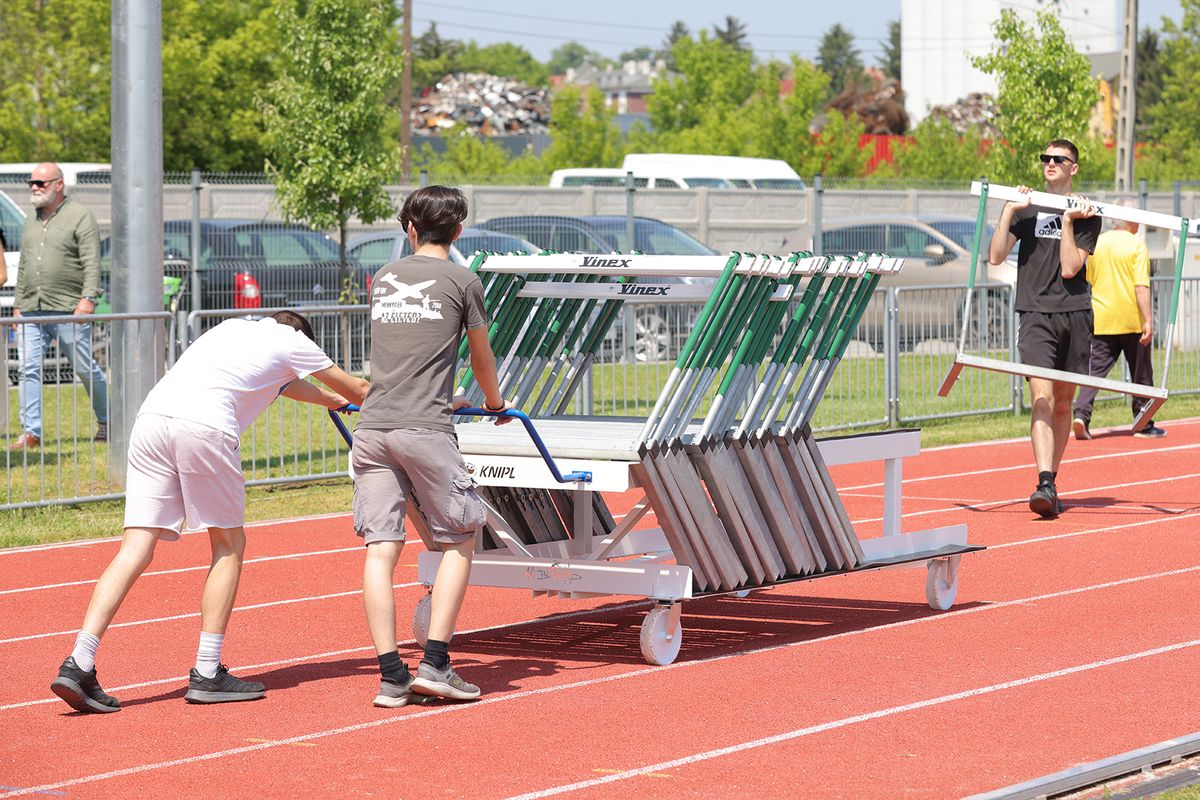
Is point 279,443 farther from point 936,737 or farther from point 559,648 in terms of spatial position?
point 936,737

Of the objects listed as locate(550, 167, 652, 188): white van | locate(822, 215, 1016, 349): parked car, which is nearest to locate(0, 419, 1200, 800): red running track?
Answer: locate(822, 215, 1016, 349): parked car

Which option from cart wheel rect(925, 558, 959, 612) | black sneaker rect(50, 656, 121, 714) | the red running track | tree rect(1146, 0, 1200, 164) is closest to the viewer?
the red running track

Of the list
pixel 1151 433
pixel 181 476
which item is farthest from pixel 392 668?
pixel 1151 433

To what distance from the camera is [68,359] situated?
12680 millimetres

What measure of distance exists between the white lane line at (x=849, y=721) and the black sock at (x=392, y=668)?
1.28 meters

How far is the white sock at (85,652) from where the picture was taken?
6914 mm

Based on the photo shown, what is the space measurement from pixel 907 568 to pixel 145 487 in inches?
185

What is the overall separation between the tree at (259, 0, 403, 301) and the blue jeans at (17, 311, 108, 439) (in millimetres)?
10040

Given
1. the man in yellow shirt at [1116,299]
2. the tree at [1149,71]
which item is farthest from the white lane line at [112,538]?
the tree at [1149,71]

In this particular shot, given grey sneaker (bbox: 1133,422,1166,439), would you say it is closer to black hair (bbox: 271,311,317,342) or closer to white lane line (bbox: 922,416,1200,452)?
white lane line (bbox: 922,416,1200,452)

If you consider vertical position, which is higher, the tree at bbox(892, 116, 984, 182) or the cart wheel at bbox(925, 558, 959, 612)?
the tree at bbox(892, 116, 984, 182)

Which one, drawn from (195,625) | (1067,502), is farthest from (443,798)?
(1067,502)

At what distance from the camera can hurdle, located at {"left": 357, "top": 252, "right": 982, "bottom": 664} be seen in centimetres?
776

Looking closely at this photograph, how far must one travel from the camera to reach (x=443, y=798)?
5754 mm
